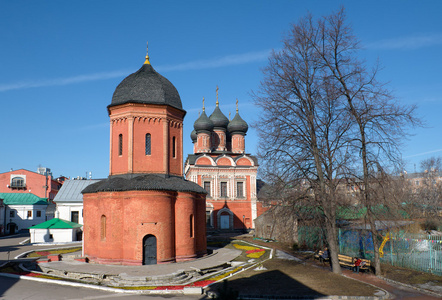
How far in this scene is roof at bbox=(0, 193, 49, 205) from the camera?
4806cm

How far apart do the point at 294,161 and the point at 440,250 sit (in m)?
6.94

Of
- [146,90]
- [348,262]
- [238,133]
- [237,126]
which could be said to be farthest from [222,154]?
[348,262]

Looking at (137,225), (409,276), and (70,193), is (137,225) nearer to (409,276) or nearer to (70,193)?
(409,276)

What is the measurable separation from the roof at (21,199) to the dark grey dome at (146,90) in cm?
3351

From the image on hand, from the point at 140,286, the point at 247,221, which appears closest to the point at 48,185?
the point at 247,221

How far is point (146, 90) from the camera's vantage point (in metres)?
21.6

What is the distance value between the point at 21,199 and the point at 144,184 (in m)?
38.0

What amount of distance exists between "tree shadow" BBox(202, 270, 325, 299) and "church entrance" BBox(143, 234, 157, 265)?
17.8 ft

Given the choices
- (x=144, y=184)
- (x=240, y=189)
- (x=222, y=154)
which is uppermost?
(x=222, y=154)

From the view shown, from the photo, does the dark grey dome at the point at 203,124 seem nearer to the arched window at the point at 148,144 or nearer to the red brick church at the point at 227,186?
the red brick church at the point at 227,186

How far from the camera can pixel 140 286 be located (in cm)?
1432

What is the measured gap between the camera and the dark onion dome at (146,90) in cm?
2139

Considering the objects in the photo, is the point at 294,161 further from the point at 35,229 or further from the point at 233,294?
the point at 35,229

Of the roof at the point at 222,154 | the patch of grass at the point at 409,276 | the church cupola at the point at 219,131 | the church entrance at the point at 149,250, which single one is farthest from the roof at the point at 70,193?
the patch of grass at the point at 409,276
